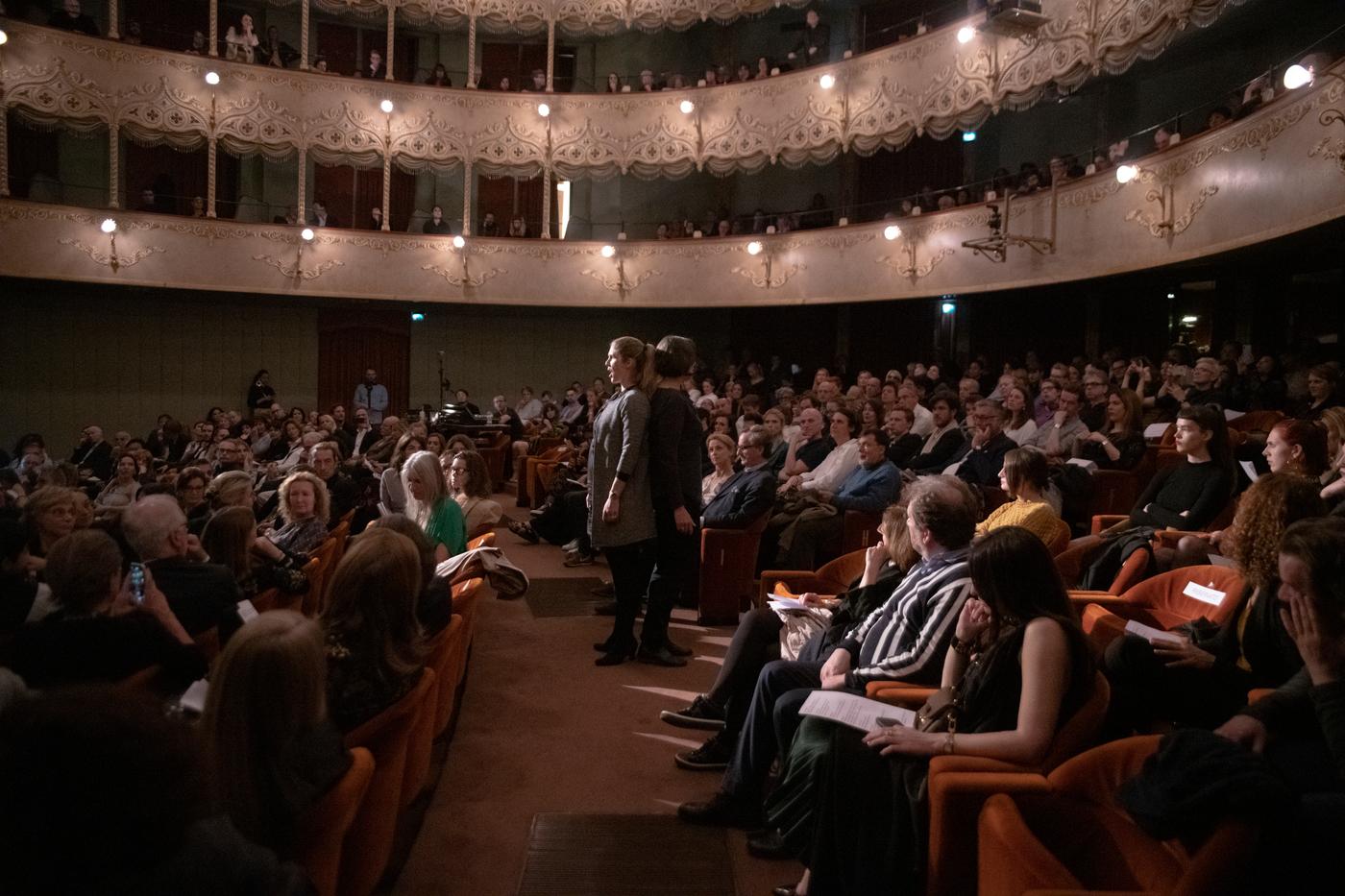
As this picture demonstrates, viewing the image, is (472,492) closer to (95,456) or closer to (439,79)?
(95,456)

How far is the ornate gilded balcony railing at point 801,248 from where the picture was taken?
730 cm

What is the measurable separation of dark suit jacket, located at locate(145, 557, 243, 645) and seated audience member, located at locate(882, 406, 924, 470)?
4.57 metres

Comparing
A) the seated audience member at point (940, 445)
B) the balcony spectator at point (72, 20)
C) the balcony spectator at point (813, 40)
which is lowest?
the seated audience member at point (940, 445)

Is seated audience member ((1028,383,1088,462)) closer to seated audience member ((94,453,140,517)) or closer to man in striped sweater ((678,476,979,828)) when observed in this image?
man in striped sweater ((678,476,979,828))

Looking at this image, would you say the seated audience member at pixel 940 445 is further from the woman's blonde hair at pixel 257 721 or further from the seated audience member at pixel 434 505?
the woman's blonde hair at pixel 257 721

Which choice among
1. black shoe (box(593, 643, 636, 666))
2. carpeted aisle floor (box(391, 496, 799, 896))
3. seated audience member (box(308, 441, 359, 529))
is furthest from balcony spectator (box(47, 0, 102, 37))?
black shoe (box(593, 643, 636, 666))

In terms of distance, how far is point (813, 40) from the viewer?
14.5 meters

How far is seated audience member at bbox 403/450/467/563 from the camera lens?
158 inches

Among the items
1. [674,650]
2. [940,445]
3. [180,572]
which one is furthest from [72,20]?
[180,572]

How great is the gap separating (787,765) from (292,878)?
4.60ft

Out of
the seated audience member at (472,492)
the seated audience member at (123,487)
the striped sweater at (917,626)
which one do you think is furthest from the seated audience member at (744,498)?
the seated audience member at (123,487)

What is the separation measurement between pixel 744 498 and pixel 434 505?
62.2 inches

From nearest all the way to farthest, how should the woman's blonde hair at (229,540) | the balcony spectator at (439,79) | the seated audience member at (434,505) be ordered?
the woman's blonde hair at (229,540), the seated audience member at (434,505), the balcony spectator at (439,79)

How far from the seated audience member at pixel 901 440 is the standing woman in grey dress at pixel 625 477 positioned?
2.71m
